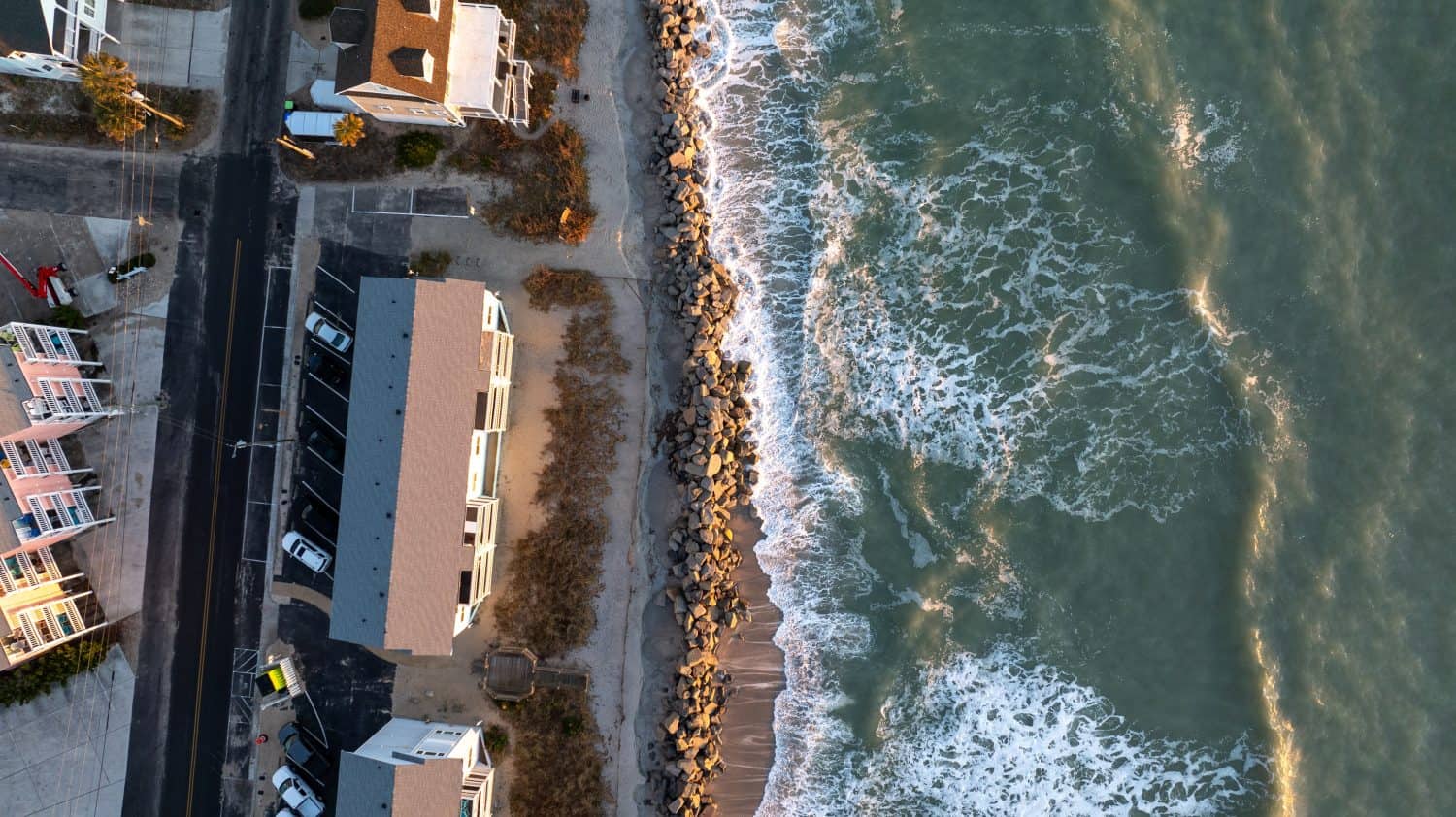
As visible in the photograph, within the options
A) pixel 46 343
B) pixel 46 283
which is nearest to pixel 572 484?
pixel 46 343

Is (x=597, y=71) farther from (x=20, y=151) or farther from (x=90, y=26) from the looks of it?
(x=20, y=151)

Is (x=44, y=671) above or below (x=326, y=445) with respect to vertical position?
below

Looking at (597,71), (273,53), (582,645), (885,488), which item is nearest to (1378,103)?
(885,488)

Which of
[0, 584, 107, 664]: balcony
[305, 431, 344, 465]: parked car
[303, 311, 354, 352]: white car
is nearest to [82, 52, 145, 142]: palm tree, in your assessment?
[303, 311, 354, 352]: white car

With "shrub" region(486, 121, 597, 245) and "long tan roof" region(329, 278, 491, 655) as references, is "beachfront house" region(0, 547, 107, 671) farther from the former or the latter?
"shrub" region(486, 121, 597, 245)

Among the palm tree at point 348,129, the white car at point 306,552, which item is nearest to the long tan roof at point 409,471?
the white car at point 306,552

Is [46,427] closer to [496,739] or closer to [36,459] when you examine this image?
[36,459]
